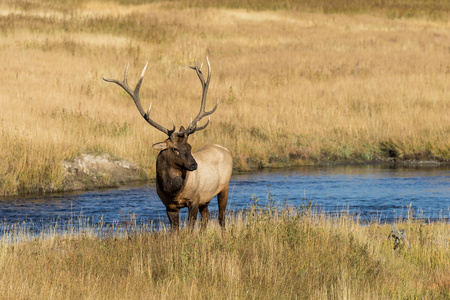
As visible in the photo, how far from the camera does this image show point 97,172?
16016mm

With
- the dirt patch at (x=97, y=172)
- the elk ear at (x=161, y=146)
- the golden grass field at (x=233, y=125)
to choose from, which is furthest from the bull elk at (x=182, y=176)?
the dirt patch at (x=97, y=172)

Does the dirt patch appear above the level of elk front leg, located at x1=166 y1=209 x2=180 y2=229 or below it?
below

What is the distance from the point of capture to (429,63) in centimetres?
2862

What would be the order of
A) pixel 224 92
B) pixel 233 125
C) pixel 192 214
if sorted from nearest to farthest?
1. pixel 192 214
2. pixel 233 125
3. pixel 224 92

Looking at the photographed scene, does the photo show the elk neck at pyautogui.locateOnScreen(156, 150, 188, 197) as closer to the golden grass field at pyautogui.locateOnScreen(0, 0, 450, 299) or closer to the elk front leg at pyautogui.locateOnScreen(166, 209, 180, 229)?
the elk front leg at pyautogui.locateOnScreen(166, 209, 180, 229)

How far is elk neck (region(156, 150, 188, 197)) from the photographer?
8922 millimetres

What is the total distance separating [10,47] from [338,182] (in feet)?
54.1

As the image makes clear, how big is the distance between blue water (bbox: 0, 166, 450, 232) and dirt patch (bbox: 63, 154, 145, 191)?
610mm

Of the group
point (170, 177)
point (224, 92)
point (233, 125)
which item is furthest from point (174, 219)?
point (224, 92)

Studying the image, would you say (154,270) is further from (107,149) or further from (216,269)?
(107,149)

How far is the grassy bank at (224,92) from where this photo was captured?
1703 cm

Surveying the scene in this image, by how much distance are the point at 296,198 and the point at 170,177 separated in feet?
19.2

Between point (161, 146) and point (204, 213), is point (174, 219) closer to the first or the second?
point (204, 213)

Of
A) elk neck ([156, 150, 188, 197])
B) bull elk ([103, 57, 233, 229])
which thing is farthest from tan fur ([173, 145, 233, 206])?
elk neck ([156, 150, 188, 197])
